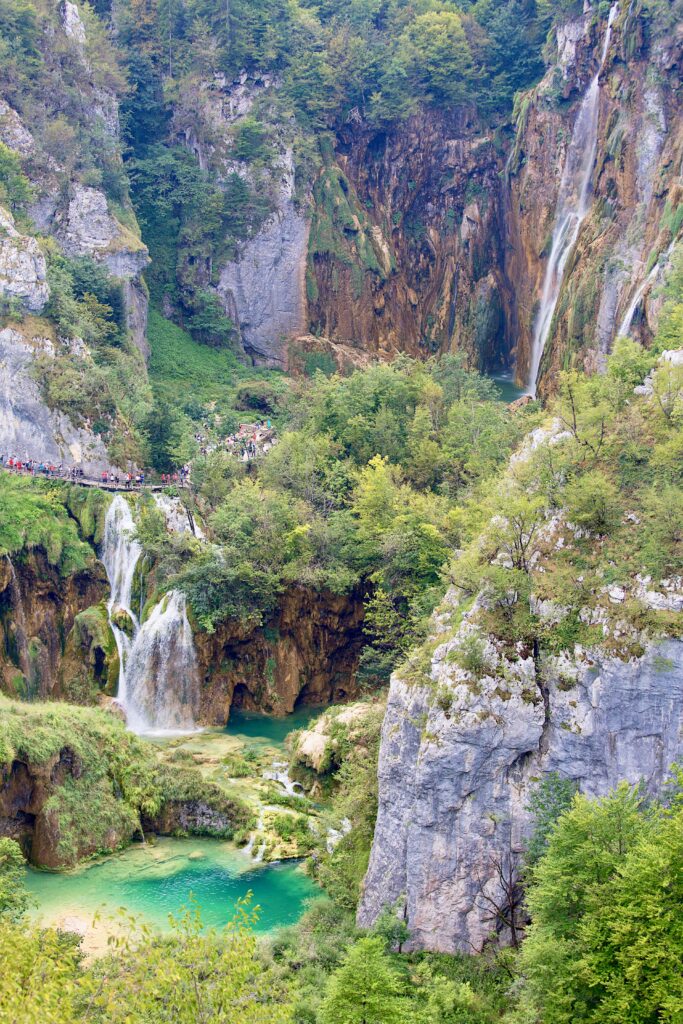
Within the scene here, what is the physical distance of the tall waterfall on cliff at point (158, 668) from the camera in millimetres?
36625

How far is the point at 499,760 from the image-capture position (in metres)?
22.0

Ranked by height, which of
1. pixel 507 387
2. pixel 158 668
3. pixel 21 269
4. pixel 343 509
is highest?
pixel 21 269

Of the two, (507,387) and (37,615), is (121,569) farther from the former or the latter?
(507,387)

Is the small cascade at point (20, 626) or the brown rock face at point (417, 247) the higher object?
the brown rock face at point (417, 247)

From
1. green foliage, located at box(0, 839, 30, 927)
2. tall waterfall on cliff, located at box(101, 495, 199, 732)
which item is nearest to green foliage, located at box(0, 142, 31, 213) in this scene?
tall waterfall on cliff, located at box(101, 495, 199, 732)

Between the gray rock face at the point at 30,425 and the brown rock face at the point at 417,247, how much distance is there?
20006 millimetres

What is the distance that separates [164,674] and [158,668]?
273 millimetres

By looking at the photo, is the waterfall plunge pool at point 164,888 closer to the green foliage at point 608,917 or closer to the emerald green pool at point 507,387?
the green foliage at point 608,917

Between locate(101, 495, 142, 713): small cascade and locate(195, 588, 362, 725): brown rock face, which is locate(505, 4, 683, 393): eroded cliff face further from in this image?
locate(101, 495, 142, 713): small cascade

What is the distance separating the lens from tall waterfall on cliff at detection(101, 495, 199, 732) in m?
36.6

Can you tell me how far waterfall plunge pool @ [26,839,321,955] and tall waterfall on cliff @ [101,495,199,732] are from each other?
8147 millimetres

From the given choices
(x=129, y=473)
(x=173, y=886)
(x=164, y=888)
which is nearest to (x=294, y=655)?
(x=129, y=473)

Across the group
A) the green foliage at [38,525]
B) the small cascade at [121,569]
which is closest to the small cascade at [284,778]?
the small cascade at [121,569]

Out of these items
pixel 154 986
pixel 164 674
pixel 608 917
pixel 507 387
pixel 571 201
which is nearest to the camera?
A: pixel 154 986
